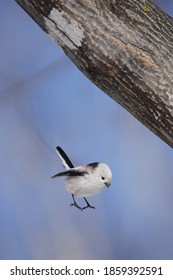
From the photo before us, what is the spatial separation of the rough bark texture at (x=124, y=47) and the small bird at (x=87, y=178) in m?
0.14

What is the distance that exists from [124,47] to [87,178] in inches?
9.4

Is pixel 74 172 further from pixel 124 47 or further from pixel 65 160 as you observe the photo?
pixel 124 47

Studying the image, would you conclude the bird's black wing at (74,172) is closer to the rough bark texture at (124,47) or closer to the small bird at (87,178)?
the small bird at (87,178)

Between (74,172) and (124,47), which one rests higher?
(124,47)

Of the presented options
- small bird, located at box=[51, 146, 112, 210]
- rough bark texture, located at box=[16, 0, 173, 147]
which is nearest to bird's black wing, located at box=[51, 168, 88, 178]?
small bird, located at box=[51, 146, 112, 210]

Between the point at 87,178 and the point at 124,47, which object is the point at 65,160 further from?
the point at 124,47

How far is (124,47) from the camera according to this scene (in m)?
0.76

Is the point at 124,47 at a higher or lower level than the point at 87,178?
higher

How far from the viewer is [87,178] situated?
71cm

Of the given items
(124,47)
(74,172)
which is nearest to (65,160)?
(74,172)

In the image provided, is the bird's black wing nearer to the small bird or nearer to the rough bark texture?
the small bird

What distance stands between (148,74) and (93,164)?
0.60 ft

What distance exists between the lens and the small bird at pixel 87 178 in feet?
2.29
